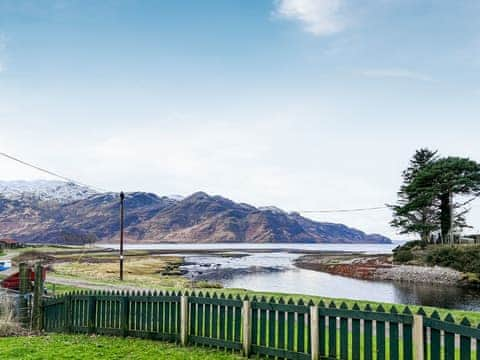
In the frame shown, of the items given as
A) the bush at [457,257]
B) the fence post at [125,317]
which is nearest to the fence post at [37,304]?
the fence post at [125,317]

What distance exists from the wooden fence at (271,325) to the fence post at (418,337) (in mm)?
15

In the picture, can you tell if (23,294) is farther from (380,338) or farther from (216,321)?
(380,338)

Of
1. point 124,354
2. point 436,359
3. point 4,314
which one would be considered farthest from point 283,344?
point 4,314

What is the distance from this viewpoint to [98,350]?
985cm

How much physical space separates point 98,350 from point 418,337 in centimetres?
A: 685

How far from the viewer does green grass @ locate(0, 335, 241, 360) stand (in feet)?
30.1

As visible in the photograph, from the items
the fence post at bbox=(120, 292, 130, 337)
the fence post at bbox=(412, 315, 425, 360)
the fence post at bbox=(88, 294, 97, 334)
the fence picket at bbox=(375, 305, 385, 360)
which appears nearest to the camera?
the fence post at bbox=(412, 315, 425, 360)

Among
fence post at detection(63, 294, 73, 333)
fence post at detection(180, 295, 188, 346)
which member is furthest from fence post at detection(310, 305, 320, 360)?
fence post at detection(63, 294, 73, 333)

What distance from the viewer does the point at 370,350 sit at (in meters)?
7.43

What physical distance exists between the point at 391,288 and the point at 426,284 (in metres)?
5.44

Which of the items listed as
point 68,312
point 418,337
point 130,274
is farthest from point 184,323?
point 130,274

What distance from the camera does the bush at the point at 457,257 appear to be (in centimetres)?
4278

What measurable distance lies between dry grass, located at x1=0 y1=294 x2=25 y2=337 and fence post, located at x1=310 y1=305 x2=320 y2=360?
29.9 feet

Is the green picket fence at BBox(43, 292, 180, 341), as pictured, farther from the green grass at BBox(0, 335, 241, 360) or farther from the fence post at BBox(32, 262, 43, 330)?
the green grass at BBox(0, 335, 241, 360)
